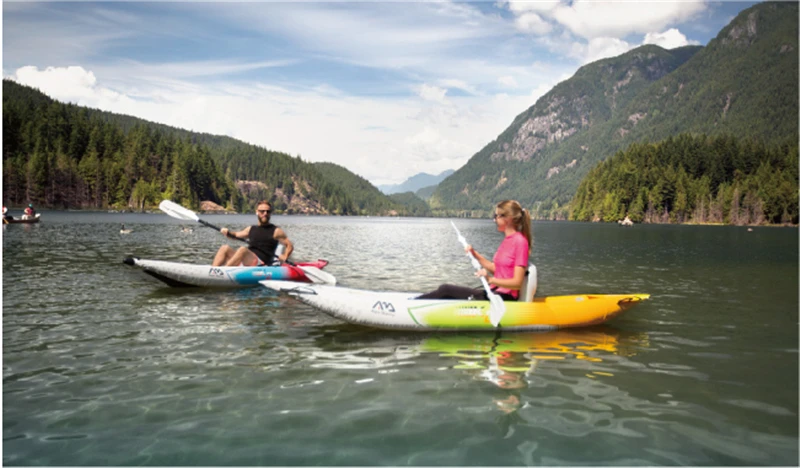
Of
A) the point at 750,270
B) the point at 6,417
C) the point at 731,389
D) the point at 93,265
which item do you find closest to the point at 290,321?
the point at 6,417

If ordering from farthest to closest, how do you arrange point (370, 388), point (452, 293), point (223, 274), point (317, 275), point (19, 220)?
point (19, 220), point (223, 274), point (317, 275), point (452, 293), point (370, 388)

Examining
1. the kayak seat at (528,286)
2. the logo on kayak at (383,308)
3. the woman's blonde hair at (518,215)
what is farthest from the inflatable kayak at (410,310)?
the woman's blonde hair at (518,215)

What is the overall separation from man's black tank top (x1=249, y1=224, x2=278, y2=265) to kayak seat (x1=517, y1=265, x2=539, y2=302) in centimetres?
846

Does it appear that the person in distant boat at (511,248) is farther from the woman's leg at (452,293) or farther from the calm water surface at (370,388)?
the calm water surface at (370,388)

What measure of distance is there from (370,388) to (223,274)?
31.2ft

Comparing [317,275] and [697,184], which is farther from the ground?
[697,184]

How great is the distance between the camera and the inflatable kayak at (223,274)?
15.2m

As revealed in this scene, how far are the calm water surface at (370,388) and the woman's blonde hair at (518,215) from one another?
2.20m

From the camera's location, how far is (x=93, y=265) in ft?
69.2

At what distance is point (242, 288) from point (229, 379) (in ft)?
28.6

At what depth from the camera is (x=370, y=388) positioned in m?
7.36

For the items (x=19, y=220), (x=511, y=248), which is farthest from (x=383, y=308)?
(x=19, y=220)

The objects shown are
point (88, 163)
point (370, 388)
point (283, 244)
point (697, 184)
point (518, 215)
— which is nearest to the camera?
point (370, 388)

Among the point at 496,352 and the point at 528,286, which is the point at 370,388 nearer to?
the point at 496,352
